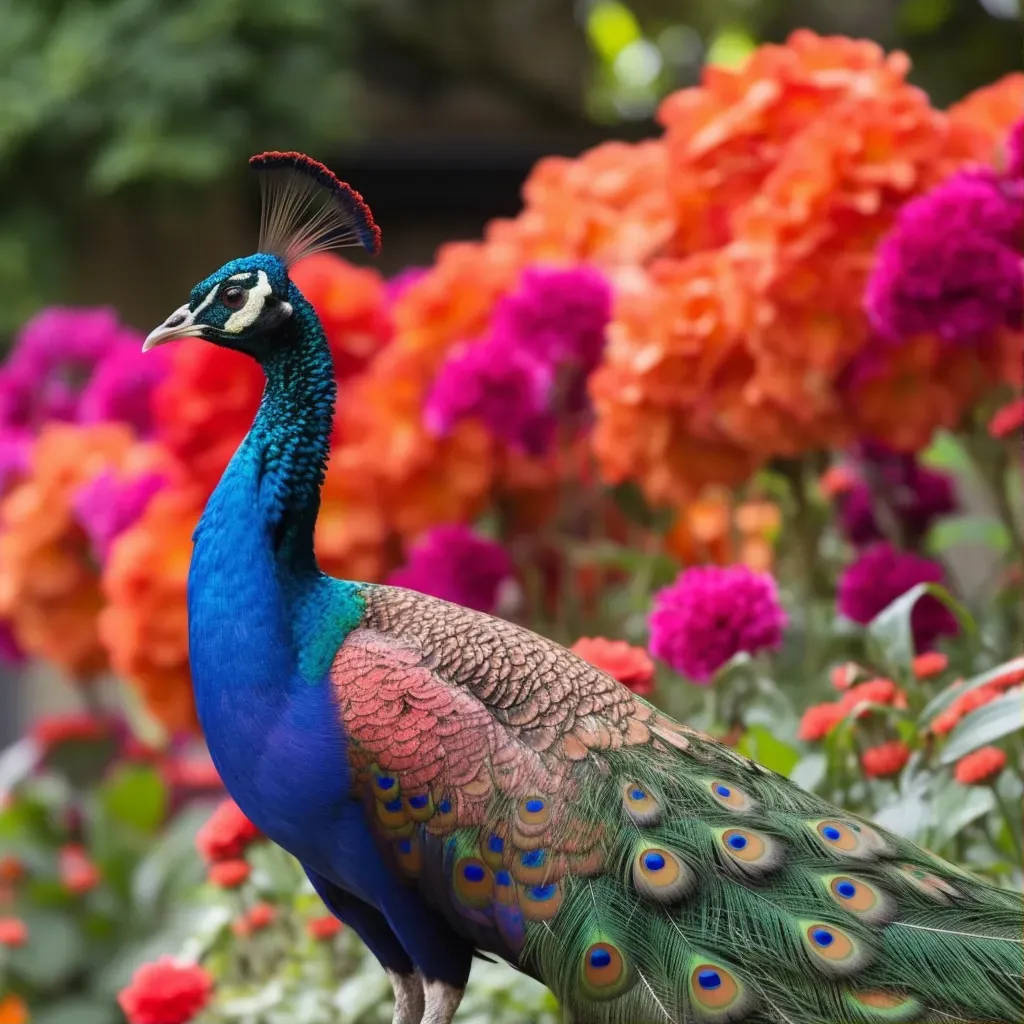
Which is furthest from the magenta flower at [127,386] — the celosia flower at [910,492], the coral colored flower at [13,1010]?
the celosia flower at [910,492]

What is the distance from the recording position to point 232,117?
2.79 m

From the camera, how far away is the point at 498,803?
2.83ft

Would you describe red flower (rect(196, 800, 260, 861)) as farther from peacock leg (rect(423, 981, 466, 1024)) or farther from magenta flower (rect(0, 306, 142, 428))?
magenta flower (rect(0, 306, 142, 428))

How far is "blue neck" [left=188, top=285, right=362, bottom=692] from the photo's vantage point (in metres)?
0.91

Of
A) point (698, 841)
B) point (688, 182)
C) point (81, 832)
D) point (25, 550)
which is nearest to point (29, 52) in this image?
point (25, 550)

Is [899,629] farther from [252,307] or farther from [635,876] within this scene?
[252,307]

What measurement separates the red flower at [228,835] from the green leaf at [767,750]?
0.49 metres

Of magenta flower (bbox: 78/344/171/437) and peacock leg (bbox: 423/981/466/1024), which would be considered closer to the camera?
peacock leg (bbox: 423/981/466/1024)

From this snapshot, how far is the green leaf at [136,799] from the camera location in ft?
6.97

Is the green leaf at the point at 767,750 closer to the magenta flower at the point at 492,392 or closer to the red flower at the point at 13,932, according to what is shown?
the magenta flower at the point at 492,392

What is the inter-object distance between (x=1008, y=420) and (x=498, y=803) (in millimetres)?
825

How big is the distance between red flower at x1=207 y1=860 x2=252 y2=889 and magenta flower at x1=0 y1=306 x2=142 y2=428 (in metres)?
1.16

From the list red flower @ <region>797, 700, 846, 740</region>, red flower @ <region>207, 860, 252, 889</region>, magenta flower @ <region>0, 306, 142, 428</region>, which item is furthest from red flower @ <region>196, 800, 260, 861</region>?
magenta flower @ <region>0, 306, 142, 428</region>

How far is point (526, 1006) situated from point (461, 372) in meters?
0.74
